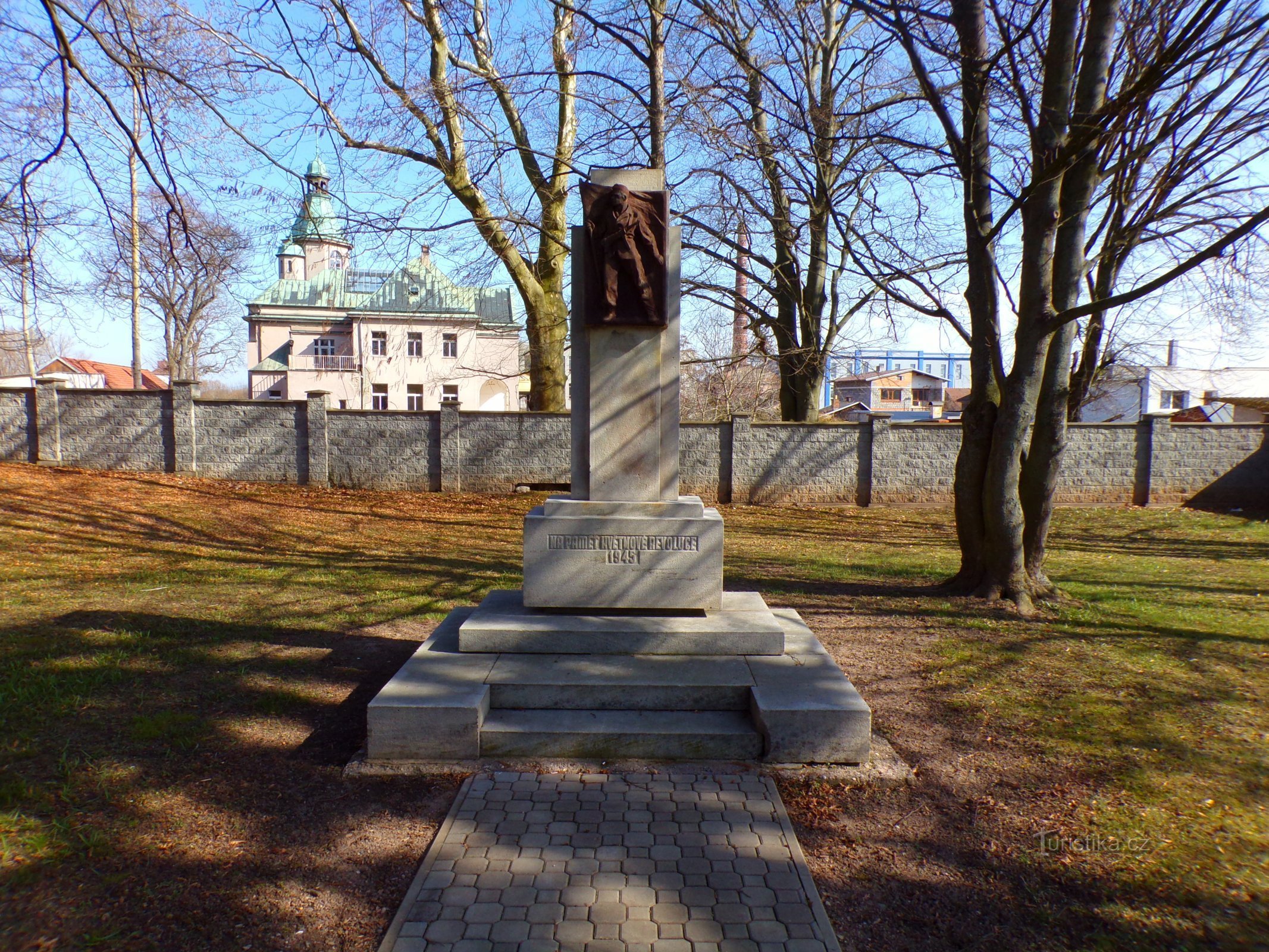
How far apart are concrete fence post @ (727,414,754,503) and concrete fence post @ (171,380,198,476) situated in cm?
1224

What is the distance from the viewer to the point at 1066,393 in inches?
316

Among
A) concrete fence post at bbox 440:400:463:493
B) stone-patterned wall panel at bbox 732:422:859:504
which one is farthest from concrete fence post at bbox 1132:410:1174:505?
concrete fence post at bbox 440:400:463:493

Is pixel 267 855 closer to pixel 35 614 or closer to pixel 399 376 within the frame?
pixel 35 614

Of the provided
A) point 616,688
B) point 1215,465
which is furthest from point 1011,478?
point 1215,465

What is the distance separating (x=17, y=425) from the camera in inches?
704

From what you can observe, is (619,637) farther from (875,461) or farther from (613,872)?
(875,461)

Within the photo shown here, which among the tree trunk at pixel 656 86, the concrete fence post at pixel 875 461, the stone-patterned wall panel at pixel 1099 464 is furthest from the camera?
the stone-patterned wall panel at pixel 1099 464

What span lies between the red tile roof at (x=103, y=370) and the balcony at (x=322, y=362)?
58.8ft

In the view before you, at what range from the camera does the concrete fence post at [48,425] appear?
17.8 metres

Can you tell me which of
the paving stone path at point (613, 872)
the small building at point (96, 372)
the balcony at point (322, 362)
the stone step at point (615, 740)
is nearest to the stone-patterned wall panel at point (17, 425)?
the stone step at point (615, 740)

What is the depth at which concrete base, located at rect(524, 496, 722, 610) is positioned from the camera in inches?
206

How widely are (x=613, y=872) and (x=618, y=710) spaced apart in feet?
4.49

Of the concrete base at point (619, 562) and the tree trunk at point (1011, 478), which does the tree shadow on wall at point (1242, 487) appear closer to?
the tree trunk at point (1011, 478)

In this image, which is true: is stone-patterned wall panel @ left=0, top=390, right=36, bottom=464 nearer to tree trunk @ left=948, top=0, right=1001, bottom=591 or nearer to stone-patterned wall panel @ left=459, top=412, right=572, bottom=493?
stone-patterned wall panel @ left=459, top=412, right=572, bottom=493
